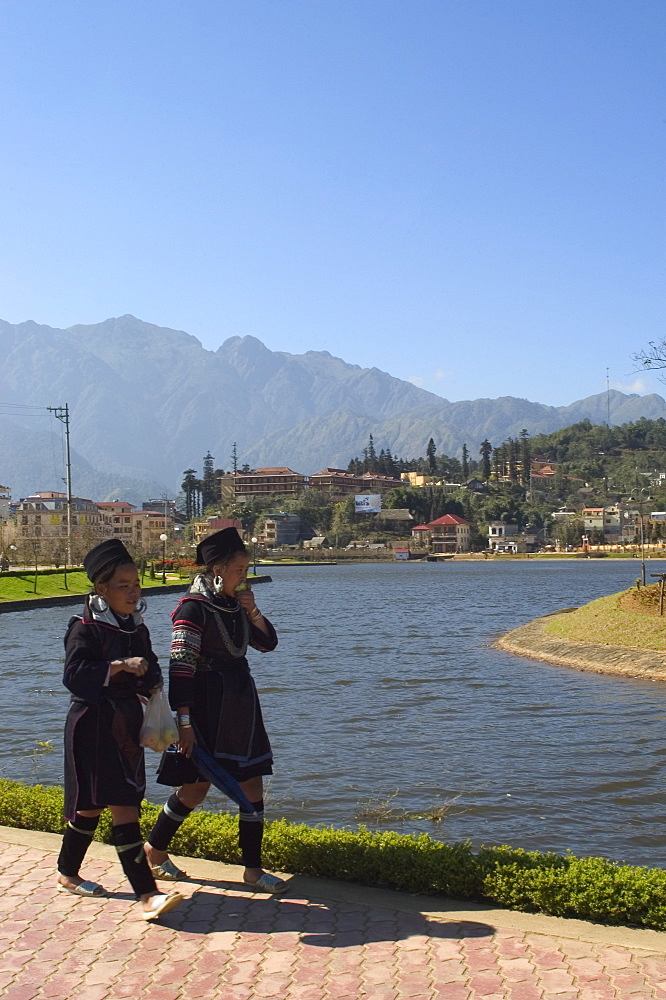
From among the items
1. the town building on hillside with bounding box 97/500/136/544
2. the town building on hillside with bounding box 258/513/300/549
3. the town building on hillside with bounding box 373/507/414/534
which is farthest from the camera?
the town building on hillside with bounding box 373/507/414/534

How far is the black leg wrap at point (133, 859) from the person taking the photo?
207 inches

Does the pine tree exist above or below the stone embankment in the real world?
above

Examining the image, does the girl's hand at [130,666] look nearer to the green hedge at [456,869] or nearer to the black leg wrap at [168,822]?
the black leg wrap at [168,822]

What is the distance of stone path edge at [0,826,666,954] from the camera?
494 centimetres

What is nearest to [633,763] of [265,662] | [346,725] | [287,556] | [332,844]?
[346,725]

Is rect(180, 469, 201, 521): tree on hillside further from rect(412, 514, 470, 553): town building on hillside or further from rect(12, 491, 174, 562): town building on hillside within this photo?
rect(412, 514, 470, 553): town building on hillside

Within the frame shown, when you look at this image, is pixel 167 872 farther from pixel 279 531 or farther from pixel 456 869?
pixel 279 531

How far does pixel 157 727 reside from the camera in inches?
209

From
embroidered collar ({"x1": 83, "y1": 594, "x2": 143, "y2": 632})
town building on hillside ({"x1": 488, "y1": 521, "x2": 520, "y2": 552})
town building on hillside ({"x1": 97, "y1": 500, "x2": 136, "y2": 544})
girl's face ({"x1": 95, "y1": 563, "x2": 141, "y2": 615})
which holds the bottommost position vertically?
town building on hillside ({"x1": 488, "y1": 521, "x2": 520, "y2": 552})

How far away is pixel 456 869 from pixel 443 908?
1.01 ft

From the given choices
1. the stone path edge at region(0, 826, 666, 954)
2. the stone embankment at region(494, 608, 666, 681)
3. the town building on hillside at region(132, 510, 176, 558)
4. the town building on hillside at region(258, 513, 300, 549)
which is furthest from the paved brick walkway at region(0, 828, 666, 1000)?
the town building on hillside at region(258, 513, 300, 549)

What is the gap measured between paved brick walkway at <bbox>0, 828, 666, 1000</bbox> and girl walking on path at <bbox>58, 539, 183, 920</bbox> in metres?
0.35

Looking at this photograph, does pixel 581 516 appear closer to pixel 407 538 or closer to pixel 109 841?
pixel 407 538

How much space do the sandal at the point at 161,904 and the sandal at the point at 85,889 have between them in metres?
0.50
